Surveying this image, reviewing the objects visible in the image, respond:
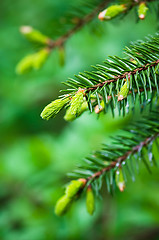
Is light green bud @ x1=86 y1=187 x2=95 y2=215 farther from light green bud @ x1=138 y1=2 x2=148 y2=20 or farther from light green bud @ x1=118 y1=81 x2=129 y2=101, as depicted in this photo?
light green bud @ x1=138 y1=2 x2=148 y2=20

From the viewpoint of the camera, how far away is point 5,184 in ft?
5.72

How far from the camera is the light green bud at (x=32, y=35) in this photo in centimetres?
79

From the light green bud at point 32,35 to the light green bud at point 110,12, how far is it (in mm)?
287

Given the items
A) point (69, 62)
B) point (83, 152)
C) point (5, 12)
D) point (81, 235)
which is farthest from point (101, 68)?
point (5, 12)

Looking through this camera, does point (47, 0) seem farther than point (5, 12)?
No

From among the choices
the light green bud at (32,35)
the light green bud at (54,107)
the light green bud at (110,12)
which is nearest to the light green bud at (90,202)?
the light green bud at (54,107)

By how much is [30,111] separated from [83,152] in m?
0.89

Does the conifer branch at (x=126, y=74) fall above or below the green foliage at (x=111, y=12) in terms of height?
below

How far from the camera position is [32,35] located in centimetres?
80

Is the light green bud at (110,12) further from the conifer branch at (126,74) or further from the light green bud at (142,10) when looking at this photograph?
the conifer branch at (126,74)

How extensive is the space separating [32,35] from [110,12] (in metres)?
0.31

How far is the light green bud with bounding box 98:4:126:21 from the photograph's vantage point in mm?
565

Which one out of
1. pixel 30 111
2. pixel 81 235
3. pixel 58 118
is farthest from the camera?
pixel 58 118

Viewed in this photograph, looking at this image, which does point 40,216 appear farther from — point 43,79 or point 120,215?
point 43,79
